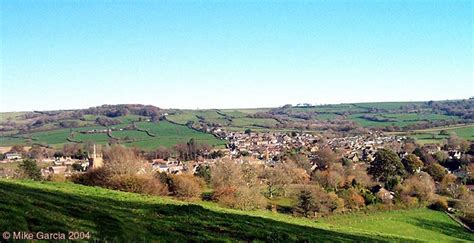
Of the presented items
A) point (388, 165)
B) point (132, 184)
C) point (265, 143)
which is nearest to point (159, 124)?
point (265, 143)

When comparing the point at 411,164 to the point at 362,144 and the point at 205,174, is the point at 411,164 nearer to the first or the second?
the point at 205,174

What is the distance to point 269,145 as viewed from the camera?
138 meters

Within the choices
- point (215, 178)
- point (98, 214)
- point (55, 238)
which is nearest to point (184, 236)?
point (98, 214)

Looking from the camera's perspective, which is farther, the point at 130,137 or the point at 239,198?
the point at 130,137

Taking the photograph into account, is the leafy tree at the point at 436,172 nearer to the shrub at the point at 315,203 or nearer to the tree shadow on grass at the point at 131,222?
the shrub at the point at 315,203

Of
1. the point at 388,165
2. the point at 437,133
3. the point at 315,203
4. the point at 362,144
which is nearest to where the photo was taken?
the point at 315,203

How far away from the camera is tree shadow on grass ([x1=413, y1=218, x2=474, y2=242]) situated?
43.4m

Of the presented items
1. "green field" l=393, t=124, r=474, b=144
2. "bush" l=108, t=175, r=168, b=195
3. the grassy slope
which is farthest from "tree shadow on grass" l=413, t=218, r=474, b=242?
"green field" l=393, t=124, r=474, b=144

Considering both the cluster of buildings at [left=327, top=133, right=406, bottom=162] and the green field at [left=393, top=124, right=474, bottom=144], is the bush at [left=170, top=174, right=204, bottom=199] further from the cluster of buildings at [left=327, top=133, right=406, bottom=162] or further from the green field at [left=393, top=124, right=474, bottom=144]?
the green field at [left=393, top=124, right=474, bottom=144]

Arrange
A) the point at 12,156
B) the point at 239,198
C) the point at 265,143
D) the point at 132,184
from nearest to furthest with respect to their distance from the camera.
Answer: the point at 132,184 → the point at 239,198 → the point at 12,156 → the point at 265,143

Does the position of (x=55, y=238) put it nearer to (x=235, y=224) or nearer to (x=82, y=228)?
(x=82, y=228)

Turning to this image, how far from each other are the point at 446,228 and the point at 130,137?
99694 millimetres

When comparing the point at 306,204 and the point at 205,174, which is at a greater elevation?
the point at 205,174

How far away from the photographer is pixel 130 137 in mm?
130125
